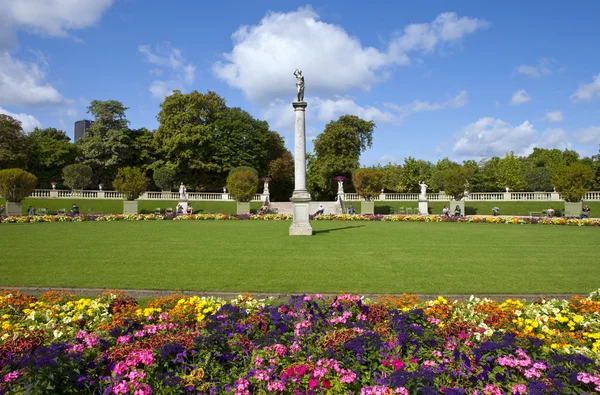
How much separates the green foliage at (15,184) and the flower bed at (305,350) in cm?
3122

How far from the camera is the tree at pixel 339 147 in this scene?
56.6 meters

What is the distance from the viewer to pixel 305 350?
4508 mm

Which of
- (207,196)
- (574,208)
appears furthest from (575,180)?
(207,196)

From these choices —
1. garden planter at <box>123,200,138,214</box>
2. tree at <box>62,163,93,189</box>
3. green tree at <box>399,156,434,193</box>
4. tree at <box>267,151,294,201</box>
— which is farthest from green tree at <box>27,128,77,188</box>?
green tree at <box>399,156,434,193</box>

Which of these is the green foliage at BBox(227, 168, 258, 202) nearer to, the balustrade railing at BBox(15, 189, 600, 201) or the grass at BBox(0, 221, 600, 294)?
the balustrade railing at BBox(15, 189, 600, 201)

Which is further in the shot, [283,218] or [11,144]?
[11,144]

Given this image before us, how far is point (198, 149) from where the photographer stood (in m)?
51.6

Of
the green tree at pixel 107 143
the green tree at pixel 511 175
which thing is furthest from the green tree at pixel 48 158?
the green tree at pixel 511 175

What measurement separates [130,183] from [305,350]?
34.6 meters

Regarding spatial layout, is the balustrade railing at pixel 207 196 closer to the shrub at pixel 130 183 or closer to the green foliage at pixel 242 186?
the shrub at pixel 130 183

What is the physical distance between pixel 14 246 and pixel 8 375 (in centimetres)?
1315

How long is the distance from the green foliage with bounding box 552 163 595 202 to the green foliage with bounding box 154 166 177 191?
39567 millimetres

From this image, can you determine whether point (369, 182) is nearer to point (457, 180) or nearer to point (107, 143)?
point (457, 180)

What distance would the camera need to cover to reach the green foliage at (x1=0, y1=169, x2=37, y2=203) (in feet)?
103
